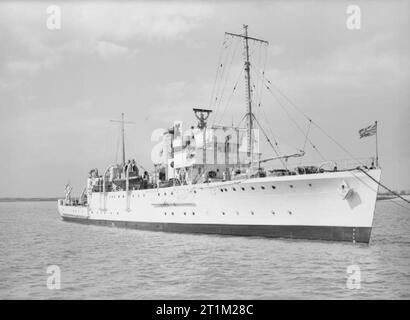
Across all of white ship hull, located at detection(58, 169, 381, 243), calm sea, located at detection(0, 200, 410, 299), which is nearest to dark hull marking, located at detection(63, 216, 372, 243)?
white ship hull, located at detection(58, 169, 381, 243)

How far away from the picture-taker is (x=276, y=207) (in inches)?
952

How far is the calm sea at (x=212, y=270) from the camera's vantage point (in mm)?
12906

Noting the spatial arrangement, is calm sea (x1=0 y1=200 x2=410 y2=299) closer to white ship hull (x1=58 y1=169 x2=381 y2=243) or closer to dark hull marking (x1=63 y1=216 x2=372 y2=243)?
dark hull marking (x1=63 y1=216 x2=372 y2=243)

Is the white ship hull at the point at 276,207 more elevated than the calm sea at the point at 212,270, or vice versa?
the white ship hull at the point at 276,207

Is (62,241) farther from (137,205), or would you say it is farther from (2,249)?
(137,205)

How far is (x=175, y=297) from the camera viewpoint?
1233 centimetres

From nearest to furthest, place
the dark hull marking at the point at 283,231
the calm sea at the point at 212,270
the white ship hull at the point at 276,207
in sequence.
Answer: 1. the calm sea at the point at 212,270
2. the white ship hull at the point at 276,207
3. the dark hull marking at the point at 283,231

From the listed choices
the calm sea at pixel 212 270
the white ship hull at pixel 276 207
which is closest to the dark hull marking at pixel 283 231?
the white ship hull at pixel 276 207

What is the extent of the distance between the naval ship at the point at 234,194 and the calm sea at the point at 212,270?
1244 mm

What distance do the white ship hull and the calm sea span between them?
0.95 m

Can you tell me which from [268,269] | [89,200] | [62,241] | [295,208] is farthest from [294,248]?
[89,200]

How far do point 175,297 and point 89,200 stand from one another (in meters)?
36.7

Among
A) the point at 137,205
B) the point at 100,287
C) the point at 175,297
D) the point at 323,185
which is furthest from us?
the point at 137,205

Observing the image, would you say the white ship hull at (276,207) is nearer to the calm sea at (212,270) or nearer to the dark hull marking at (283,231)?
the dark hull marking at (283,231)
